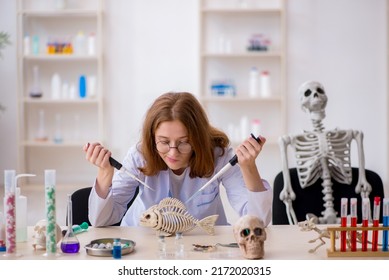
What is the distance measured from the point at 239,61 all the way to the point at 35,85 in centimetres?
202

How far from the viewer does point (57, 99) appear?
6340 millimetres

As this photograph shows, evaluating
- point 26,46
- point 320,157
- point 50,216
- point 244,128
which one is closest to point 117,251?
point 50,216

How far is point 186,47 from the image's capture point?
6480mm

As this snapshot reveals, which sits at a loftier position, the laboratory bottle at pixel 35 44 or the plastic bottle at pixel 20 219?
the laboratory bottle at pixel 35 44

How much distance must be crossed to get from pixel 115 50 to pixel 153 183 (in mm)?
4407

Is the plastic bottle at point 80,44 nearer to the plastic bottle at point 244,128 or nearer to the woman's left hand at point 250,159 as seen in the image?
the plastic bottle at point 244,128

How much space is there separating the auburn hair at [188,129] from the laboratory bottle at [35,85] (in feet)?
14.4

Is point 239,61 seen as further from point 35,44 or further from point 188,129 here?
point 188,129

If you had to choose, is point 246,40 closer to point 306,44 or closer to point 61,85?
point 306,44

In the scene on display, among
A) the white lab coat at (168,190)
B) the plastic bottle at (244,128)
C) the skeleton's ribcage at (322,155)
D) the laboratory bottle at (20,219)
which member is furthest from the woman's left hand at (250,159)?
the plastic bottle at (244,128)

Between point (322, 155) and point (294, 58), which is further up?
point (294, 58)

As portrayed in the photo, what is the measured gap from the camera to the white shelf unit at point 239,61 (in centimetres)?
640
